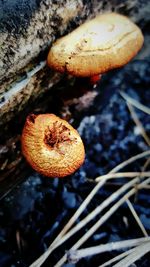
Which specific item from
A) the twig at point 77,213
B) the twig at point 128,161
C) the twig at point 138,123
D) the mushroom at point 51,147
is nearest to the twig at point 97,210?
the twig at point 77,213

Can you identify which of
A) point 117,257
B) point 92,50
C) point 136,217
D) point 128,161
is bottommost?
point 136,217

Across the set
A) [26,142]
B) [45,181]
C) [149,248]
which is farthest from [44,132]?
[149,248]

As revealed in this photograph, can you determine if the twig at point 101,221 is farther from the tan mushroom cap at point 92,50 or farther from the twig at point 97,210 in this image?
the tan mushroom cap at point 92,50

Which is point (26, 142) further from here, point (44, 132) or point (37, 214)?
point (37, 214)

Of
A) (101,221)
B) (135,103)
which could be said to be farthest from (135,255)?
(135,103)

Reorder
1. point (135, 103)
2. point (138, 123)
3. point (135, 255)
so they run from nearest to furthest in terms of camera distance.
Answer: point (135, 255), point (138, 123), point (135, 103)

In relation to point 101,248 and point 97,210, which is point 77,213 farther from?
point 101,248
